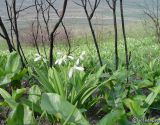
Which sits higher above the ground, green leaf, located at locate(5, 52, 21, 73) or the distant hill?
green leaf, located at locate(5, 52, 21, 73)

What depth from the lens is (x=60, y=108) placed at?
241cm

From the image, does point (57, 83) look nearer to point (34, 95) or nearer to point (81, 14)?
point (34, 95)

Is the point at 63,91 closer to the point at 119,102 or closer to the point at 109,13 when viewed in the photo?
the point at 119,102

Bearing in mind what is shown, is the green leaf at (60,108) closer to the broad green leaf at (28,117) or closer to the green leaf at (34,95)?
the broad green leaf at (28,117)

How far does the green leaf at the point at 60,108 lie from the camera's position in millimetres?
2320

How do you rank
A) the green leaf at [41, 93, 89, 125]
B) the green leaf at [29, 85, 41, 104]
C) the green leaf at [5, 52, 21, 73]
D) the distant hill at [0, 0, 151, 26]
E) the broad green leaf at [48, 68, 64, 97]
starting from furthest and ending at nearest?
the distant hill at [0, 0, 151, 26], the green leaf at [5, 52, 21, 73], the broad green leaf at [48, 68, 64, 97], the green leaf at [29, 85, 41, 104], the green leaf at [41, 93, 89, 125]

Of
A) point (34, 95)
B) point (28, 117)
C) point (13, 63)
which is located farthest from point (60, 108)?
point (13, 63)

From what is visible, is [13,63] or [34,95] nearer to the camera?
[34,95]

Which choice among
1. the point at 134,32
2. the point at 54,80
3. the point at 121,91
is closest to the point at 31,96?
the point at 54,80

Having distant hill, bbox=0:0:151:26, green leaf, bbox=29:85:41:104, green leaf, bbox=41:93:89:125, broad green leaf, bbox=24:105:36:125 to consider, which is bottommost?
distant hill, bbox=0:0:151:26

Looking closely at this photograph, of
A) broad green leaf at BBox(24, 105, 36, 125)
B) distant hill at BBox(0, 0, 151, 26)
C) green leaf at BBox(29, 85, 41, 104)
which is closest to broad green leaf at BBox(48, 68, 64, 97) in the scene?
green leaf at BBox(29, 85, 41, 104)

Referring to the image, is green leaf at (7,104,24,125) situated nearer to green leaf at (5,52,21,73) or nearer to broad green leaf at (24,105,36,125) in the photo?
broad green leaf at (24,105,36,125)

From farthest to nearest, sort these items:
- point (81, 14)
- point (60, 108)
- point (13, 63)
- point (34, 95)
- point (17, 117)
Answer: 1. point (81, 14)
2. point (13, 63)
3. point (34, 95)
4. point (60, 108)
5. point (17, 117)

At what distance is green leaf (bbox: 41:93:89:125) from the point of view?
7.61 ft
